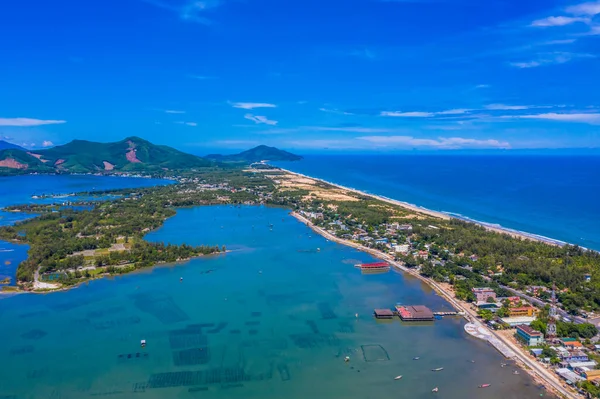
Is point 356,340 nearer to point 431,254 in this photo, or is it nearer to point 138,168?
point 431,254

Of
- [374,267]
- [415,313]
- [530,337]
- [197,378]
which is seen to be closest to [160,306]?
[197,378]

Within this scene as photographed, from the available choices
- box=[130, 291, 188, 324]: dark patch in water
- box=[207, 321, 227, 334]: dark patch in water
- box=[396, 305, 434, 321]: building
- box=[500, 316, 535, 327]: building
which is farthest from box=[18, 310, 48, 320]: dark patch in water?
box=[500, 316, 535, 327]: building

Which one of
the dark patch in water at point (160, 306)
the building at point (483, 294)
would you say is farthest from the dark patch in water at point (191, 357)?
the building at point (483, 294)

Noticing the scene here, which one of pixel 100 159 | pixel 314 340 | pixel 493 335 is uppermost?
pixel 100 159

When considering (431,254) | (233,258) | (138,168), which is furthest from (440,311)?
(138,168)

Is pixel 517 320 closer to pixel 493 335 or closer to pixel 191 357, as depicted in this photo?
pixel 493 335
